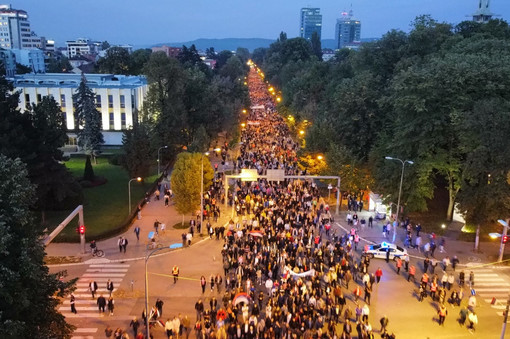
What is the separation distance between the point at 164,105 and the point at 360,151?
24715mm

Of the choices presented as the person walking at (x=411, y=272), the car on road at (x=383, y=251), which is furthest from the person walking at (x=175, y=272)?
the person walking at (x=411, y=272)

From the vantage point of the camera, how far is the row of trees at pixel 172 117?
4578cm

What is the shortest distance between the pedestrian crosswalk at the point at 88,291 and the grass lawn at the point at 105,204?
5295mm

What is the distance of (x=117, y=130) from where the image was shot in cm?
7181

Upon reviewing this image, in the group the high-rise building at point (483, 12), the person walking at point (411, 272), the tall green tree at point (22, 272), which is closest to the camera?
the tall green tree at point (22, 272)

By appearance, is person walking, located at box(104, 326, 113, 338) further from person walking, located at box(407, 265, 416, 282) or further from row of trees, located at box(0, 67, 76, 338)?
person walking, located at box(407, 265, 416, 282)

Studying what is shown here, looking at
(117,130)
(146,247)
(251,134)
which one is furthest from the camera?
(251,134)

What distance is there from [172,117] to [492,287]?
3902cm

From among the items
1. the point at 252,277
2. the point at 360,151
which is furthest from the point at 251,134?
the point at 252,277

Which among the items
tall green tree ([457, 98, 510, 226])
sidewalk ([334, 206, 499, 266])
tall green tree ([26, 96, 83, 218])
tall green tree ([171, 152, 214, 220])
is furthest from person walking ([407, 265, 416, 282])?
tall green tree ([26, 96, 83, 218])

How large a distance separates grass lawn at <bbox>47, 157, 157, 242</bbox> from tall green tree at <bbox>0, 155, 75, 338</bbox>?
17.3m

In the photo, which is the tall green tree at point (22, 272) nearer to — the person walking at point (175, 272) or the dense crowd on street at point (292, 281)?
the dense crowd on street at point (292, 281)

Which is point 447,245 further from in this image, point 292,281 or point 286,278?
point 286,278

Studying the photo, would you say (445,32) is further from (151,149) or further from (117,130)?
(117,130)
